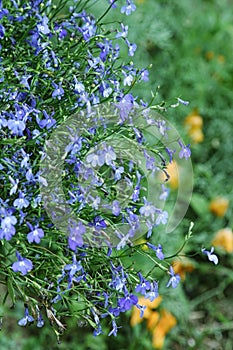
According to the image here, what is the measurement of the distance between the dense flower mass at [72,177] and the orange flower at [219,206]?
3.60 ft

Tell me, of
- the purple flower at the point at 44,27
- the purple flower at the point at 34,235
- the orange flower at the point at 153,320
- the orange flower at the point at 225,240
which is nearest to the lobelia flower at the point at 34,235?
the purple flower at the point at 34,235

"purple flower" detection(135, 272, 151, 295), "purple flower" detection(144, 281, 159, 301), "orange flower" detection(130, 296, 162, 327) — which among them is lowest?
"orange flower" detection(130, 296, 162, 327)

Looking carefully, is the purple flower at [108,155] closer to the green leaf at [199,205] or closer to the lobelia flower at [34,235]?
the lobelia flower at [34,235]

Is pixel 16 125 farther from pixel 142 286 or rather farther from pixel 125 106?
pixel 142 286

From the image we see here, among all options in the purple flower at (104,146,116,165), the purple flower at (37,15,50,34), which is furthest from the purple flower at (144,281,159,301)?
the purple flower at (37,15,50,34)

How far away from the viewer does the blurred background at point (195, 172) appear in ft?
6.40

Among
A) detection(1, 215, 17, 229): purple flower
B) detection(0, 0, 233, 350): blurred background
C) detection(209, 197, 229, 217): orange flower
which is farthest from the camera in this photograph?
detection(209, 197, 229, 217): orange flower

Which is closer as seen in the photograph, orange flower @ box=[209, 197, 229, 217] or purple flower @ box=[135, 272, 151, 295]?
purple flower @ box=[135, 272, 151, 295]

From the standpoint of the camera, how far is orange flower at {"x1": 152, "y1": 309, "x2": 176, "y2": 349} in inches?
75.8

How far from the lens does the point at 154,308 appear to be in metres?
2.05

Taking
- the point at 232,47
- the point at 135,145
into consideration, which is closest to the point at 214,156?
the point at 232,47

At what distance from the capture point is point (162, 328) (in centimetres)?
194

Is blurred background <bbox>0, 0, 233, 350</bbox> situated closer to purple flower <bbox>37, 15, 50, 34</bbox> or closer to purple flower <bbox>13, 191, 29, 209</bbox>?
purple flower <bbox>37, 15, 50, 34</bbox>

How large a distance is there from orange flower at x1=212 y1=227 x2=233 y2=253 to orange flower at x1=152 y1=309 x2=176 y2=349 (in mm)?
290
